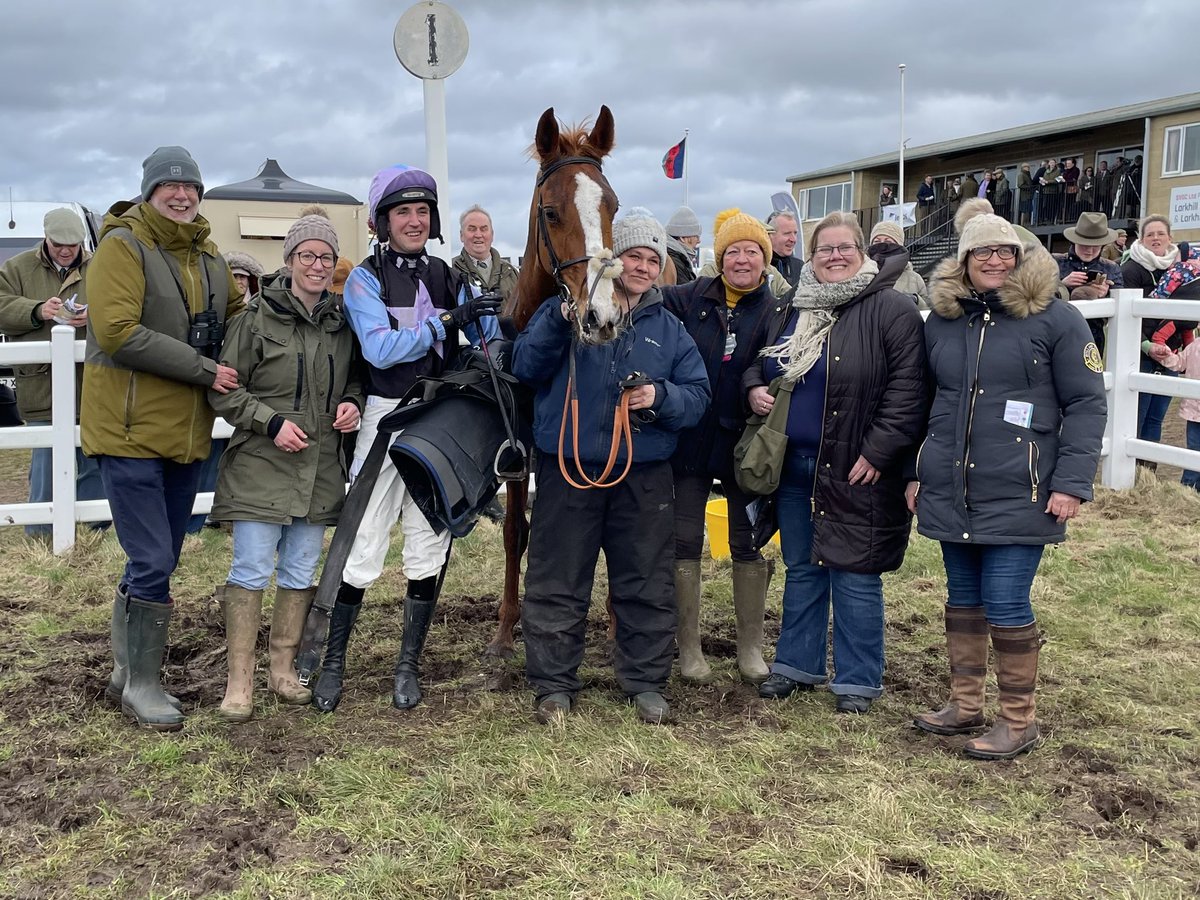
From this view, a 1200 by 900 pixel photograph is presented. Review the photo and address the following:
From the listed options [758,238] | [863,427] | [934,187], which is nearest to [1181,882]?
[863,427]

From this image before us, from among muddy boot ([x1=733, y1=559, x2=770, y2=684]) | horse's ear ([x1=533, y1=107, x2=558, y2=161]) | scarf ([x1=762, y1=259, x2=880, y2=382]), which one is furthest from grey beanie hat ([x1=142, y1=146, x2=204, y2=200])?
muddy boot ([x1=733, y1=559, x2=770, y2=684])

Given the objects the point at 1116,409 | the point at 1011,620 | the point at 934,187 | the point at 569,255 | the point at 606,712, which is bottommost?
the point at 606,712

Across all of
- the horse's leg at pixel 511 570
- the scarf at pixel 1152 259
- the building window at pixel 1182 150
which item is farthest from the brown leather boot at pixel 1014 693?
the building window at pixel 1182 150

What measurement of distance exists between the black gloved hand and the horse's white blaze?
456 mm

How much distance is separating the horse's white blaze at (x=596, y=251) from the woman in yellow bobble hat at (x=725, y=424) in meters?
0.71

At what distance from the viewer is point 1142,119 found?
27.4 metres

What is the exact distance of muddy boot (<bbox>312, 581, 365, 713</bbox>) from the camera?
4133 millimetres

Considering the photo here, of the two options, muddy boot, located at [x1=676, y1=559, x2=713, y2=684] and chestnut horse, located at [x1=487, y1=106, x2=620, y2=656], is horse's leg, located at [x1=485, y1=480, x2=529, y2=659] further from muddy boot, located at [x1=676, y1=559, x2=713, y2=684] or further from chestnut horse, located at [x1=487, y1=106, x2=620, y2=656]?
chestnut horse, located at [x1=487, y1=106, x2=620, y2=656]

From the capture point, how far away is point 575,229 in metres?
3.76

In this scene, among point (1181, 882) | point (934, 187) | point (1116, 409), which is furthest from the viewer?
point (934, 187)

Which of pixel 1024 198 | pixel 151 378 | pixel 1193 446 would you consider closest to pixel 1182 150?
pixel 1024 198

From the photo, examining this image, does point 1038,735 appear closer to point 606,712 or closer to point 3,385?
point 606,712

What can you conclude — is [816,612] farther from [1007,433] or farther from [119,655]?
[119,655]

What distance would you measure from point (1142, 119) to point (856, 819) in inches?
1161
